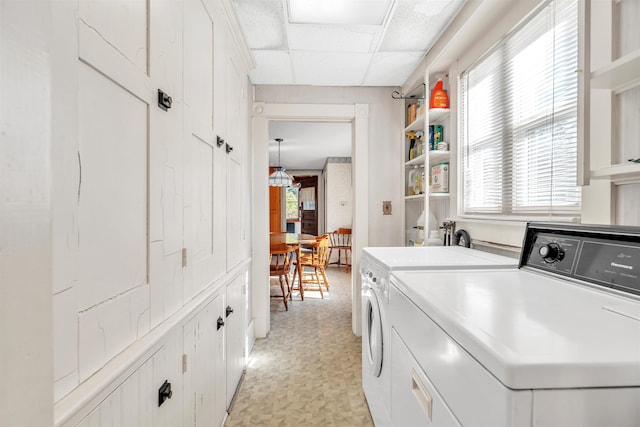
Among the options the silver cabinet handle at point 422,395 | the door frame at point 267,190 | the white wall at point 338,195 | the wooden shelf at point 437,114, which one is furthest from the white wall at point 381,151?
the white wall at point 338,195

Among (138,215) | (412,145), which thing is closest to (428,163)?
(412,145)

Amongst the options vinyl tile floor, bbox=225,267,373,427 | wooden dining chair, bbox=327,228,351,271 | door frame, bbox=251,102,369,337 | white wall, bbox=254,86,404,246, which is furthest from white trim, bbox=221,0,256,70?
wooden dining chair, bbox=327,228,351,271

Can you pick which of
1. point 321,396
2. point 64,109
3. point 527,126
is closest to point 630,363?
point 64,109

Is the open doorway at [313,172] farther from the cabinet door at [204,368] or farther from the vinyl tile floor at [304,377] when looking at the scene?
the cabinet door at [204,368]

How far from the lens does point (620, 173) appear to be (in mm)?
884

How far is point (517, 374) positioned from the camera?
519 mm

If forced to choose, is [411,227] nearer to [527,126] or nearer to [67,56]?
[527,126]

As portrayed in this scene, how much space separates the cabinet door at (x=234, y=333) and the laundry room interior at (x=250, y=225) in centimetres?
3

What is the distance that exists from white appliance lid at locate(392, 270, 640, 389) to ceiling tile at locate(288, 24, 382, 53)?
68.0 inches

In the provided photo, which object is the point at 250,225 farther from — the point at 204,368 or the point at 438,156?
the point at 438,156

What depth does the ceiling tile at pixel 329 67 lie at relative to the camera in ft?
7.98

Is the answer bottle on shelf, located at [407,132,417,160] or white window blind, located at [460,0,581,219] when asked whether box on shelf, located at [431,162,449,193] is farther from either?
bottle on shelf, located at [407,132,417,160]

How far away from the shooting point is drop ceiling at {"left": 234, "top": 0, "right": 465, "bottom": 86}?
1848 mm

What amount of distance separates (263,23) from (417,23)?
96cm
